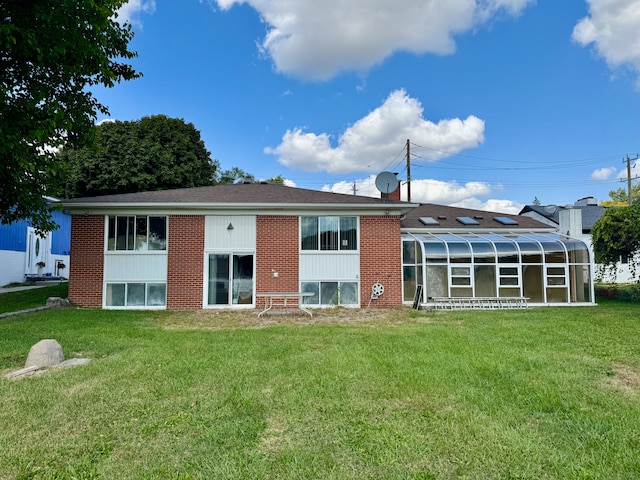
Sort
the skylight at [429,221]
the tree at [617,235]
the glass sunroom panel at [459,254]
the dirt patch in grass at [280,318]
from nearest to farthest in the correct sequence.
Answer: the dirt patch in grass at [280,318], the glass sunroom panel at [459,254], the tree at [617,235], the skylight at [429,221]

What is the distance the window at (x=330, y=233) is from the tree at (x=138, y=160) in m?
13.5

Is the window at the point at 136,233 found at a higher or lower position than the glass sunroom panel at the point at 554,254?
higher

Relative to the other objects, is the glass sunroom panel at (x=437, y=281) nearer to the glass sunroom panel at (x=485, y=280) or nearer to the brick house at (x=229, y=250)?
the glass sunroom panel at (x=485, y=280)

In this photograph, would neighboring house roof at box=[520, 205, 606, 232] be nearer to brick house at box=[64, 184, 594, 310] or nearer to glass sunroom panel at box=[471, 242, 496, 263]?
brick house at box=[64, 184, 594, 310]

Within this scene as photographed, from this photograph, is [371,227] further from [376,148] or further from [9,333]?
[376,148]

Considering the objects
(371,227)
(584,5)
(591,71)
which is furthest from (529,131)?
(371,227)

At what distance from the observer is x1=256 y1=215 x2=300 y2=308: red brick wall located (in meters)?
12.4

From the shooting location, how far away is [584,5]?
1235 centimetres

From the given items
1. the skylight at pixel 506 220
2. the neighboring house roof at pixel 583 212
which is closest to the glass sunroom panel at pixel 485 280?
the skylight at pixel 506 220

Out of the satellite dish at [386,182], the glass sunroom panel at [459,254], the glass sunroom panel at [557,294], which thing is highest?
the satellite dish at [386,182]

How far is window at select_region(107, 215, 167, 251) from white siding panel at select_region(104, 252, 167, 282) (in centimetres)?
28

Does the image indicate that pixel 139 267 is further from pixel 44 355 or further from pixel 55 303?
pixel 44 355

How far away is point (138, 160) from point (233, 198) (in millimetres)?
12027

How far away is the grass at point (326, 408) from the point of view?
2822mm
